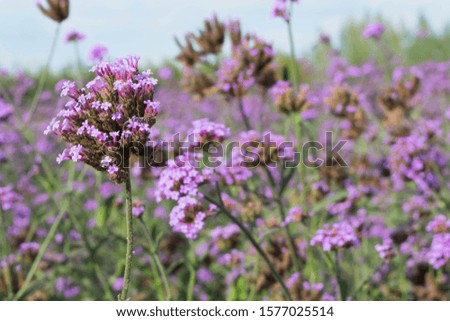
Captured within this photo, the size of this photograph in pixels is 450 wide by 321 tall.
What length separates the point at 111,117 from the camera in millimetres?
1330

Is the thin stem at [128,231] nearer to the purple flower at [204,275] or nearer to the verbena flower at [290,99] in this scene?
the verbena flower at [290,99]

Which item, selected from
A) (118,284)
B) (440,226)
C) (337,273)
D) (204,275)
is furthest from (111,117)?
(118,284)

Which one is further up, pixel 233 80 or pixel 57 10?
pixel 57 10

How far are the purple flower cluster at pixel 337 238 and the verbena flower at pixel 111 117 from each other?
80cm

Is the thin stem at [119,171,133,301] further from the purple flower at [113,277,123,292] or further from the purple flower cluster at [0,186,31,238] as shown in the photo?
the purple flower at [113,277,123,292]

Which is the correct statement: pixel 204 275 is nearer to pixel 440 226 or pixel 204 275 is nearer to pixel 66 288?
pixel 66 288

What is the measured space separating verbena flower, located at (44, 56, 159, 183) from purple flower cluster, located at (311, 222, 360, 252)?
80 centimetres

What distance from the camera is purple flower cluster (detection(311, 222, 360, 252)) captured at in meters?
1.89

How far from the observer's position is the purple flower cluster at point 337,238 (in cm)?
189

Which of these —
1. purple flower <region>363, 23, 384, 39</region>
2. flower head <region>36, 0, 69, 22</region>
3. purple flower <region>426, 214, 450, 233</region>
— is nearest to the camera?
purple flower <region>426, 214, 450, 233</region>

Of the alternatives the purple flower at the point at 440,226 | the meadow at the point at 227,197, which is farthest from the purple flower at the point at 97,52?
the purple flower at the point at 440,226

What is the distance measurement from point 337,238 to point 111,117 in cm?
93

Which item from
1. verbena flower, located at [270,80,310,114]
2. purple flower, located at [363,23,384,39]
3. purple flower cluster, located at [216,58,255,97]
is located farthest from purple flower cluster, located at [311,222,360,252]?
purple flower, located at [363,23,384,39]
